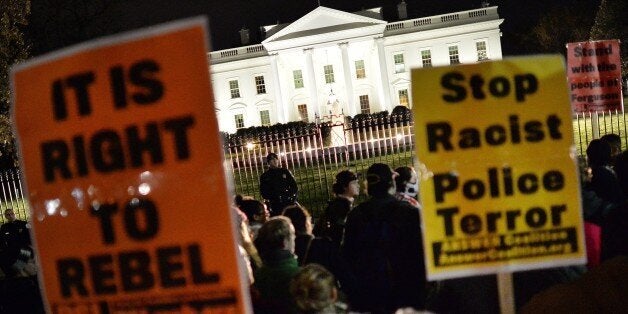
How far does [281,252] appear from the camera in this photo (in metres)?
3.53

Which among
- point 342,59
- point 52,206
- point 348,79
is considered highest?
point 342,59

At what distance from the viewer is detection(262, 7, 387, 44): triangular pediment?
47344 millimetres

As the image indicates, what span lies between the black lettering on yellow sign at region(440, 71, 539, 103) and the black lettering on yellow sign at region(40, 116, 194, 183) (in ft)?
4.36

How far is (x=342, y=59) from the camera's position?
47.8 metres

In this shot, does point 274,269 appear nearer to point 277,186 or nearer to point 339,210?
point 339,210

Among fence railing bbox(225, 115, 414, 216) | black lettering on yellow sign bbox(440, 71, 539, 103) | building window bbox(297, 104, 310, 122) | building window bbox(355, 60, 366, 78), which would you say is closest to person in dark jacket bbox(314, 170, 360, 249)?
black lettering on yellow sign bbox(440, 71, 539, 103)

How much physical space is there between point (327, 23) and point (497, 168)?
46542 millimetres

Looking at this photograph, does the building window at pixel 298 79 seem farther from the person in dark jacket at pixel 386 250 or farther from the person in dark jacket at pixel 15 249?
the person in dark jacket at pixel 386 250

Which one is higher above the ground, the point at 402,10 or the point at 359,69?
the point at 402,10

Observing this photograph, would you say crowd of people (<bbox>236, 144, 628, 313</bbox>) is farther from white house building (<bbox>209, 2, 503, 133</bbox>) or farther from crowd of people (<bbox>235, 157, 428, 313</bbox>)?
white house building (<bbox>209, 2, 503, 133</bbox>)

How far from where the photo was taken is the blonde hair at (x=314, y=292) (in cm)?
285

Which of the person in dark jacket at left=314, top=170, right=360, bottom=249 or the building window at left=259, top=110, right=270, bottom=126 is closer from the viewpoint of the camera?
the person in dark jacket at left=314, top=170, right=360, bottom=249

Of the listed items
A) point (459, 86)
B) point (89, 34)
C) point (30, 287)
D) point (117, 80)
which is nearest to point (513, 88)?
point (459, 86)

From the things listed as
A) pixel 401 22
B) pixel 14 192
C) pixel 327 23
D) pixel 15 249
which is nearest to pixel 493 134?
pixel 15 249
